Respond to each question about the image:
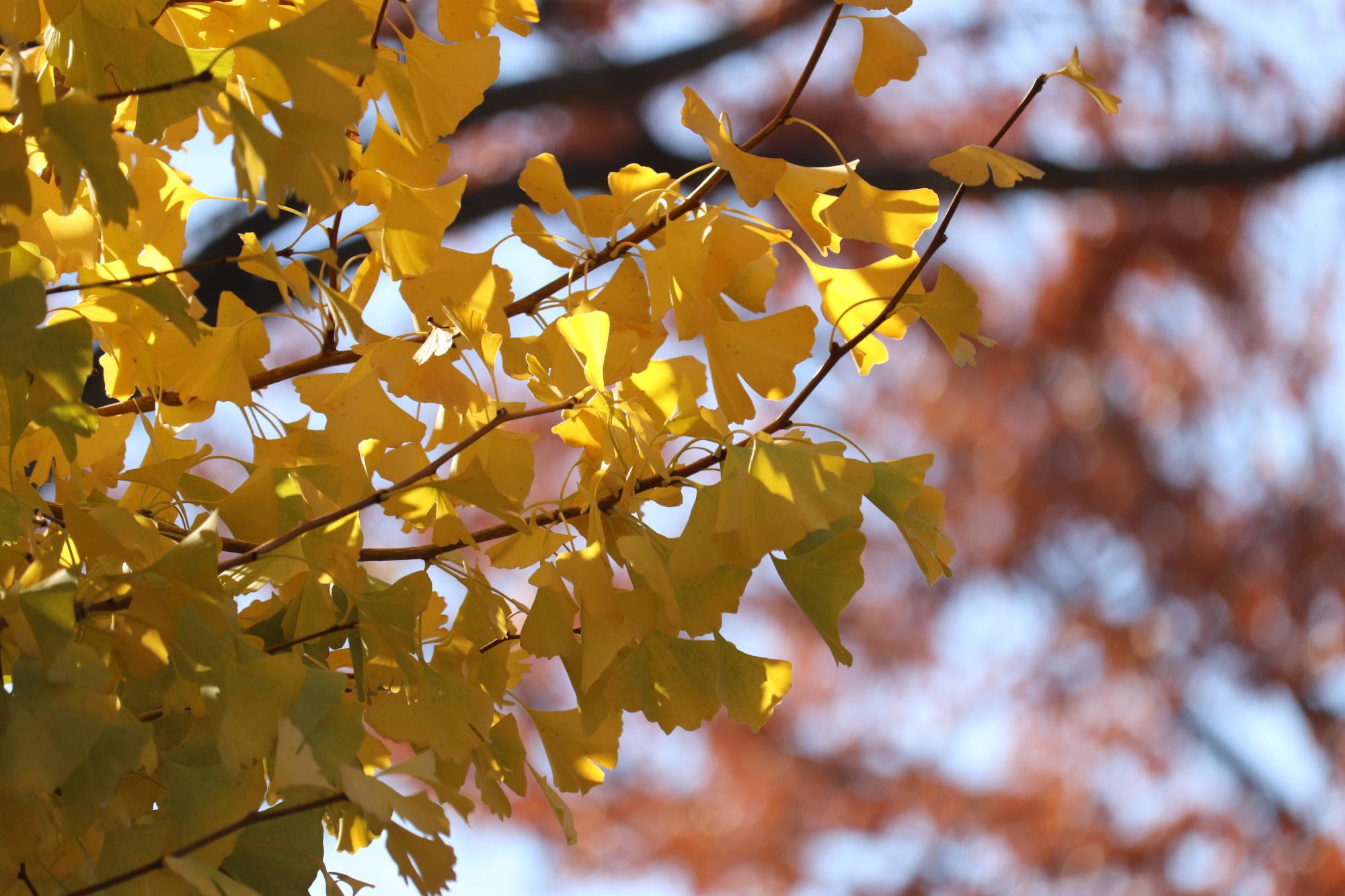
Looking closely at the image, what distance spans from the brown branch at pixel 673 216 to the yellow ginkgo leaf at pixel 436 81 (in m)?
0.07

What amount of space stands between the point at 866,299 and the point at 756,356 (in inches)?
1.8

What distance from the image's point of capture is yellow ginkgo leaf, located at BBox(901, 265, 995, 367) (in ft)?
1.24

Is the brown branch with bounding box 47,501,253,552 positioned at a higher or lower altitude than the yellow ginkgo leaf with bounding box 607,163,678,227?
lower

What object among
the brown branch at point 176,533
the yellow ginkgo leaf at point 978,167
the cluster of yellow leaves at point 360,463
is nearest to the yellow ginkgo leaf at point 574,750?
the cluster of yellow leaves at point 360,463

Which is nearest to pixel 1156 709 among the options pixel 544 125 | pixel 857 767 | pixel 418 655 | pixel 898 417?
pixel 857 767

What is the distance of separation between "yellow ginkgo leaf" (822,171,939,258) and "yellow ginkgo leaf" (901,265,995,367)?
0.02m

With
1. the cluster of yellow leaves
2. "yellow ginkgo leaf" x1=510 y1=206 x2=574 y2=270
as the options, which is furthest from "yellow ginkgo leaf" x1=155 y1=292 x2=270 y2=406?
"yellow ginkgo leaf" x1=510 y1=206 x2=574 y2=270

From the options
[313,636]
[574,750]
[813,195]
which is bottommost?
[574,750]

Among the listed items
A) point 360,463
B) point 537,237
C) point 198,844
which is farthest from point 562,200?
point 198,844

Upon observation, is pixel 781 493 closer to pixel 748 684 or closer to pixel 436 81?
pixel 748 684

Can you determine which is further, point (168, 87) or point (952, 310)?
point (952, 310)

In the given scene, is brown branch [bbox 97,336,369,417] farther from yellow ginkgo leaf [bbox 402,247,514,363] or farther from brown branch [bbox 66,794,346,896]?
brown branch [bbox 66,794,346,896]

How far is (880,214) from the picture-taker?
0.37m

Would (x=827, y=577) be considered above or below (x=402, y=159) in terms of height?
below
